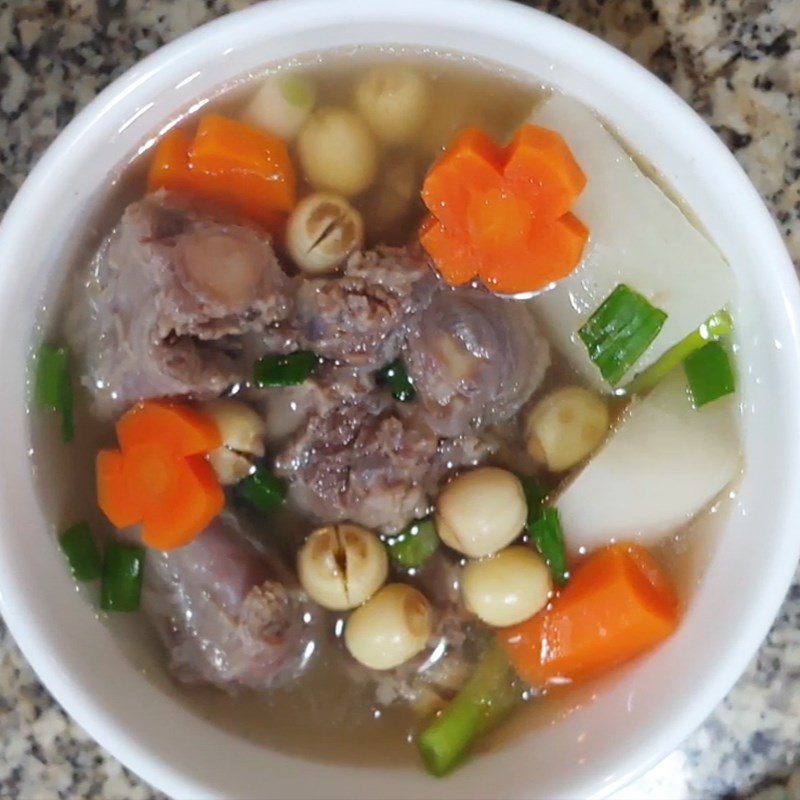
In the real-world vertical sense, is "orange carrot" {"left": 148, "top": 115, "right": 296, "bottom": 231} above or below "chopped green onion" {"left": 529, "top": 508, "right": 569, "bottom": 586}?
above

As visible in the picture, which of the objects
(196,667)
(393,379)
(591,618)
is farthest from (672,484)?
(196,667)

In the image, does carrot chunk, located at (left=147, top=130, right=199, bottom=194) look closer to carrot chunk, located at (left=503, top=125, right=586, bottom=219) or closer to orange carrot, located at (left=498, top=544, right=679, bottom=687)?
carrot chunk, located at (left=503, top=125, right=586, bottom=219)

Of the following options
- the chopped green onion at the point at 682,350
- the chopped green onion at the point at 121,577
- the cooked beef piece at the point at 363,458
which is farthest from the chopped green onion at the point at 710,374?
the chopped green onion at the point at 121,577

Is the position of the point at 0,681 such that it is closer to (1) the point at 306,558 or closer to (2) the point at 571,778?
(1) the point at 306,558

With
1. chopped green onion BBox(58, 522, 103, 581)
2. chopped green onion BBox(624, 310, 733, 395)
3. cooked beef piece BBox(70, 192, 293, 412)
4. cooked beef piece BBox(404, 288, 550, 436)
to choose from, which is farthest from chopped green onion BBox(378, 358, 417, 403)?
chopped green onion BBox(58, 522, 103, 581)

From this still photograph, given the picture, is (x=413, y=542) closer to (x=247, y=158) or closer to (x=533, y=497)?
(x=533, y=497)

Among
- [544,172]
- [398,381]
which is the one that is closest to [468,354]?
[398,381]

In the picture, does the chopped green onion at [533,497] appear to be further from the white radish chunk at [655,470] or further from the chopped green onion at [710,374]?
the chopped green onion at [710,374]
